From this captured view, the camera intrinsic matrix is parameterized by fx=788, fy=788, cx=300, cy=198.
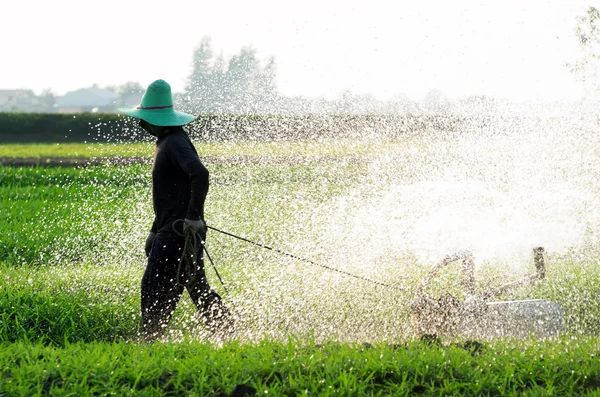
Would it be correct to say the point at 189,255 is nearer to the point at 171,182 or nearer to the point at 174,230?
the point at 174,230

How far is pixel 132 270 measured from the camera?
8477 millimetres

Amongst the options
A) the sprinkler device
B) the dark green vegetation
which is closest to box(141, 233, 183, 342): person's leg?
the sprinkler device

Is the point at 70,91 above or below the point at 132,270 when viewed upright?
above

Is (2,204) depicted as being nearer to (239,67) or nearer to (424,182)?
(424,182)

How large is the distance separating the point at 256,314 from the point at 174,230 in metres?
1.51

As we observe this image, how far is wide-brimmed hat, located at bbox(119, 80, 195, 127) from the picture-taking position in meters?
5.48

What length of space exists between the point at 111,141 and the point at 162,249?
24632 millimetres

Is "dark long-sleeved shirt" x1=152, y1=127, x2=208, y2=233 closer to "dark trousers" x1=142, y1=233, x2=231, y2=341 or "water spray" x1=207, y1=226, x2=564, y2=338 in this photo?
"dark trousers" x1=142, y1=233, x2=231, y2=341

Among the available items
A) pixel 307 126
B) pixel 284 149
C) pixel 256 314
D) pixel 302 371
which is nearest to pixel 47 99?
pixel 284 149

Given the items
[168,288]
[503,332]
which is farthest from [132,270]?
[503,332]

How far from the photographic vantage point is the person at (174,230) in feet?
17.1

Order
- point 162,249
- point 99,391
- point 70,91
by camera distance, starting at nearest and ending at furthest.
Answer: point 99,391
point 162,249
point 70,91

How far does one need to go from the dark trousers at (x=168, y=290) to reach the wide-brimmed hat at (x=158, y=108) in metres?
0.81

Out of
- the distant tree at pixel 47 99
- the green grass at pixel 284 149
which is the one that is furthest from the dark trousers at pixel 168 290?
the distant tree at pixel 47 99
